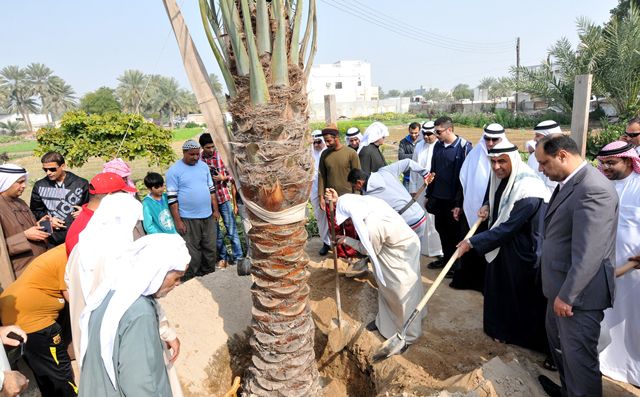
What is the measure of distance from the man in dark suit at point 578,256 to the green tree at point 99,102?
5771cm

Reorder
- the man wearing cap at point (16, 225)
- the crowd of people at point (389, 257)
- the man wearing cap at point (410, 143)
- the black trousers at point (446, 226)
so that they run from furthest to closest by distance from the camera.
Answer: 1. the man wearing cap at point (410, 143)
2. the black trousers at point (446, 226)
3. the man wearing cap at point (16, 225)
4. the crowd of people at point (389, 257)

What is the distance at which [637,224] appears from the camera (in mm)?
3061

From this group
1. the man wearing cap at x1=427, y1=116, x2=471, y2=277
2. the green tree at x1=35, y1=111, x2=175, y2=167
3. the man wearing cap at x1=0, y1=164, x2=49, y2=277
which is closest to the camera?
the man wearing cap at x1=0, y1=164, x2=49, y2=277

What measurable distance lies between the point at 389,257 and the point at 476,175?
4.80ft

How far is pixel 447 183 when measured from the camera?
534 cm

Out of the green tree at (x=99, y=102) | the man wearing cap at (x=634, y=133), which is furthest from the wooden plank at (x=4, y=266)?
the green tree at (x=99, y=102)

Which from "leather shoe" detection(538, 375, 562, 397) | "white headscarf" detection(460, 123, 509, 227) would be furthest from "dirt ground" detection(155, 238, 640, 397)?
"white headscarf" detection(460, 123, 509, 227)

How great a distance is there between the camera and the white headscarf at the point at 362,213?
3.72 m

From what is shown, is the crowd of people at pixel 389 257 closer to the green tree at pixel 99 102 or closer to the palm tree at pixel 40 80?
the green tree at pixel 99 102

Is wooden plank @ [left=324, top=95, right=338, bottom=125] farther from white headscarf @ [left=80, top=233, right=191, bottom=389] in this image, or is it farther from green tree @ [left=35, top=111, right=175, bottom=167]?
green tree @ [left=35, top=111, right=175, bottom=167]

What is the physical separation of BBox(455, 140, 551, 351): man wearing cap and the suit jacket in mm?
832

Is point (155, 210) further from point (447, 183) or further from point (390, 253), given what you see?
point (447, 183)

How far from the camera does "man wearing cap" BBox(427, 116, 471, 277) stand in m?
5.27

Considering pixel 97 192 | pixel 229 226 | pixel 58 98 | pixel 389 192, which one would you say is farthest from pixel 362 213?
pixel 58 98
